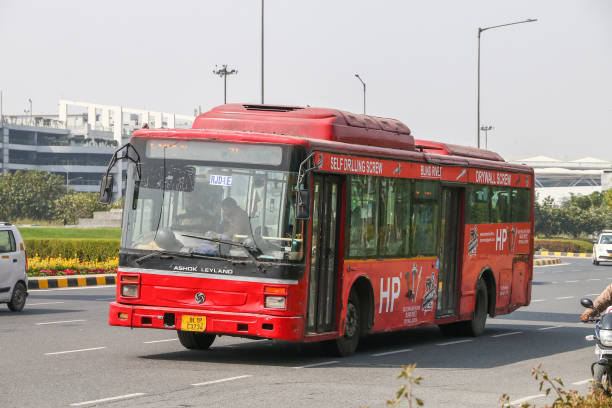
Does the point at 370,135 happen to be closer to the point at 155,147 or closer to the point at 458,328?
the point at 155,147

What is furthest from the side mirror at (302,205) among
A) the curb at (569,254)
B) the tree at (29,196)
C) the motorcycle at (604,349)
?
the tree at (29,196)

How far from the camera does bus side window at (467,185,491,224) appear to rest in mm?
18141

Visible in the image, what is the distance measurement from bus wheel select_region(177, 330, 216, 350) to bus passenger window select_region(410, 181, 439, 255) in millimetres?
3258

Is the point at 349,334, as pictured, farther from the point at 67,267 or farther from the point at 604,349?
the point at 67,267

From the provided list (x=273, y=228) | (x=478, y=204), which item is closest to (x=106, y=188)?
(x=273, y=228)

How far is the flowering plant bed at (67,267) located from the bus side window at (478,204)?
1507 centimetres

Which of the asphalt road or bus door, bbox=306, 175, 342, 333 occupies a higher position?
bus door, bbox=306, 175, 342, 333

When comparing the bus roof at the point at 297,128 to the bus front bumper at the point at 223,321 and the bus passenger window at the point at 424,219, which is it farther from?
the bus front bumper at the point at 223,321

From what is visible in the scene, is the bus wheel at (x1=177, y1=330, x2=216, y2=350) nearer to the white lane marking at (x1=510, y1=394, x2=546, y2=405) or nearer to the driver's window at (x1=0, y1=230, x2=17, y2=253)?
the white lane marking at (x1=510, y1=394, x2=546, y2=405)

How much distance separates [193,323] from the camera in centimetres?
1265

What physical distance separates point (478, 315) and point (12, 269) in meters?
8.23

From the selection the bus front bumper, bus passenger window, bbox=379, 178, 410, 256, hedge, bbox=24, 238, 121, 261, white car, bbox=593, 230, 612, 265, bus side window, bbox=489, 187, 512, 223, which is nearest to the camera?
the bus front bumper

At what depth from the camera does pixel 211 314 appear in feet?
41.3

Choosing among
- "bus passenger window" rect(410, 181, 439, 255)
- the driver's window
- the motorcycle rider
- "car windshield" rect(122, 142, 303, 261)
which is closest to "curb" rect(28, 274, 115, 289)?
the driver's window
